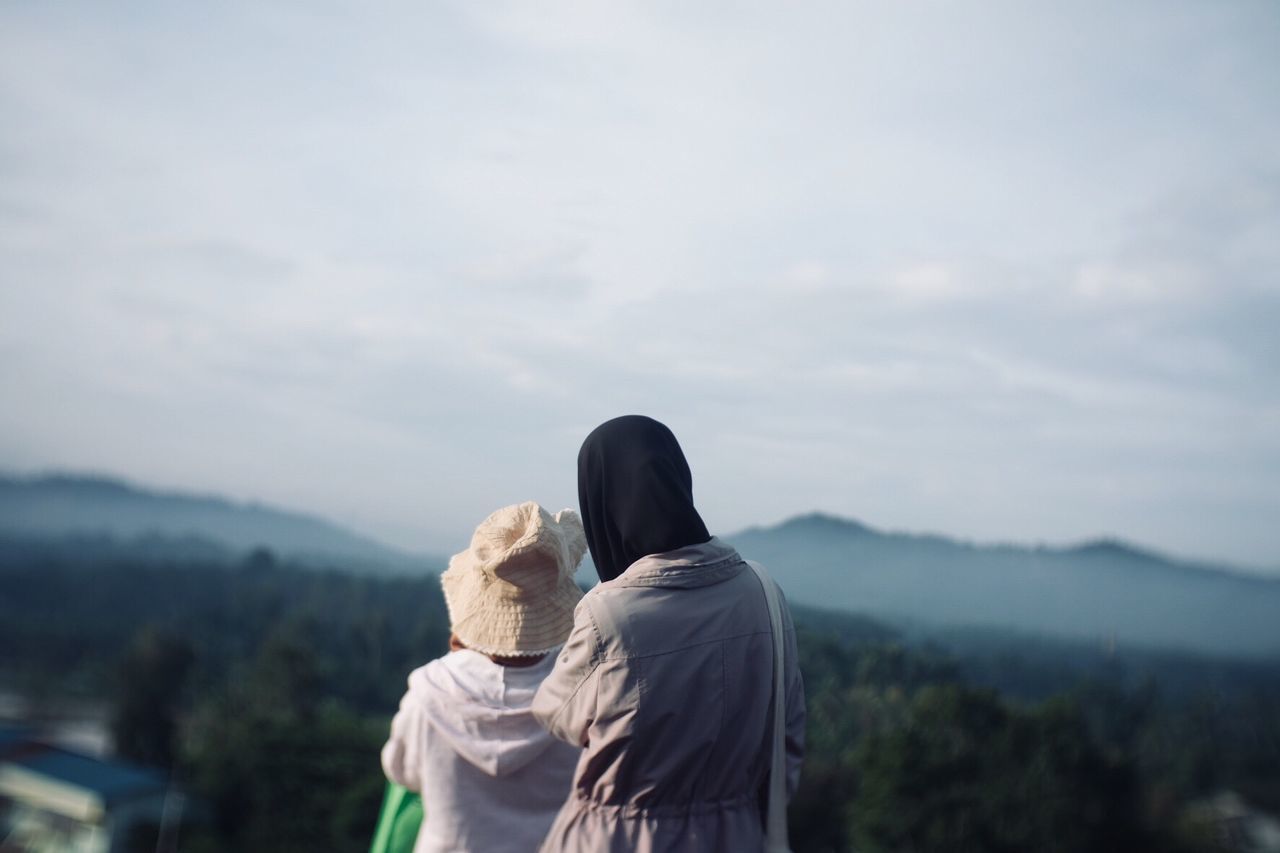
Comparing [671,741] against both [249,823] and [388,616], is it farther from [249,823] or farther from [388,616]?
[388,616]

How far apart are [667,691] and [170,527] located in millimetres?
32356

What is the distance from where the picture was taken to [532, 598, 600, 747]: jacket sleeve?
1683 mm

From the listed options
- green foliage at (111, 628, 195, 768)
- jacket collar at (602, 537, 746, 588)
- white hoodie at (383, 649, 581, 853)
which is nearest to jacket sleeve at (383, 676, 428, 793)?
white hoodie at (383, 649, 581, 853)

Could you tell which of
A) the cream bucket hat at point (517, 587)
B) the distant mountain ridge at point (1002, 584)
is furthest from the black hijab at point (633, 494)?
the distant mountain ridge at point (1002, 584)

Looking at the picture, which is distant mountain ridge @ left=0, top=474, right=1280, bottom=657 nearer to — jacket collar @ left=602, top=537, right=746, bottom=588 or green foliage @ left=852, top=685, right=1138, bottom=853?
green foliage @ left=852, top=685, right=1138, bottom=853

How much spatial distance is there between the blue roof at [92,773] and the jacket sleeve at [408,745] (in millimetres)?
3498

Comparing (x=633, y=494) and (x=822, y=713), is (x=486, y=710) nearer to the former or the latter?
(x=633, y=494)

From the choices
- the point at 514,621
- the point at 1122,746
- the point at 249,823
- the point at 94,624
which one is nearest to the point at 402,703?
the point at 514,621

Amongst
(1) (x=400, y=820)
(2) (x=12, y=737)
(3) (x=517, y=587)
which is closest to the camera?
(3) (x=517, y=587)

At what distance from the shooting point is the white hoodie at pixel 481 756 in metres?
2.11

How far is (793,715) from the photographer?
73.1 inches

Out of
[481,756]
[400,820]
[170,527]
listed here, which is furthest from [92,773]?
[170,527]

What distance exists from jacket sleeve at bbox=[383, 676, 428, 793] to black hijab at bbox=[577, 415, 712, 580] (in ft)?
Answer: 2.05

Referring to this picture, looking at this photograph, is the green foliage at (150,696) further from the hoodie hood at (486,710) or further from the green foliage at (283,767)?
the hoodie hood at (486,710)
